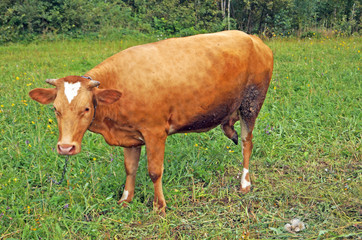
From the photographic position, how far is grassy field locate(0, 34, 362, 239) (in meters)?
3.69

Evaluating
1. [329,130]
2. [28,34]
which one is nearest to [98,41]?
[28,34]

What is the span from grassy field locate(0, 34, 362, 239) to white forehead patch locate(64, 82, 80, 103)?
3.85 ft

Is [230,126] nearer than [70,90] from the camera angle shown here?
No

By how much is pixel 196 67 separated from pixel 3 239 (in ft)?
8.03

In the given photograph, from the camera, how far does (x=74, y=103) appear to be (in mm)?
3318

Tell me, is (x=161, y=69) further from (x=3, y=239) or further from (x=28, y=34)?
(x=28, y=34)

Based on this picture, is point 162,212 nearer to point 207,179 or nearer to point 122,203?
point 122,203

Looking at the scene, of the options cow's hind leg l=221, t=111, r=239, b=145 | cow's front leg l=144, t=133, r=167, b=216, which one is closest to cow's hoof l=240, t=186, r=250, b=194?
cow's hind leg l=221, t=111, r=239, b=145

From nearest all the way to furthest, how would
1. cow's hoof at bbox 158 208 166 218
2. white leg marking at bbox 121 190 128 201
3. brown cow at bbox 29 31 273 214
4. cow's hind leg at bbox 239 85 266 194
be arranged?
brown cow at bbox 29 31 273 214
cow's hoof at bbox 158 208 166 218
white leg marking at bbox 121 190 128 201
cow's hind leg at bbox 239 85 266 194

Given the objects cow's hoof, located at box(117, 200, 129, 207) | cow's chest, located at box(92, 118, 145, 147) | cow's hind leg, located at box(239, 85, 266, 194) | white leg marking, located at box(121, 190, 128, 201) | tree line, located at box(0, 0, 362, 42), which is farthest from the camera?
tree line, located at box(0, 0, 362, 42)

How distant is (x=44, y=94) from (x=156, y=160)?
1251 millimetres

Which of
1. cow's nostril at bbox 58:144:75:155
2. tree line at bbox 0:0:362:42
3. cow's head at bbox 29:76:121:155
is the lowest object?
tree line at bbox 0:0:362:42

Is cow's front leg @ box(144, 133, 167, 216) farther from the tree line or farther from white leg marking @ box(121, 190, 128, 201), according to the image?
the tree line

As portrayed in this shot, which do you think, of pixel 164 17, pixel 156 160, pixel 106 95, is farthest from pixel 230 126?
pixel 164 17
